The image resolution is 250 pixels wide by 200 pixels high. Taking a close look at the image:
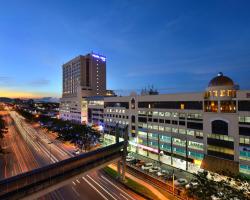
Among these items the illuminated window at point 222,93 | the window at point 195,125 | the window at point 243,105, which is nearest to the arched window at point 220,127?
the window at point 195,125

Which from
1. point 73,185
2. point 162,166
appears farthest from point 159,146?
point 73,185

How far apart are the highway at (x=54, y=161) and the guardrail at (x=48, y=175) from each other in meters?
7.01

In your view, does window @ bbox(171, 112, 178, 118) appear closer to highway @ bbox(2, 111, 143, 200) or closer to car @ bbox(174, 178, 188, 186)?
car @ bbox(174, 178, 188, 186)

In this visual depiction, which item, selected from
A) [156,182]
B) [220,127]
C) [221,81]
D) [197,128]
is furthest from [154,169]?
[221,81]

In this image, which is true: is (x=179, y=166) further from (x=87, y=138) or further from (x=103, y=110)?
(x=103, y=110)

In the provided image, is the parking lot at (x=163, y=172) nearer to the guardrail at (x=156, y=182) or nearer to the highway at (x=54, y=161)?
the guardrail at (x=156, y=182)

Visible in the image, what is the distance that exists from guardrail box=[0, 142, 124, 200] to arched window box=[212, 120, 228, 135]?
29.6 metres

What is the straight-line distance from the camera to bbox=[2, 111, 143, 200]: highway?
1907 inches

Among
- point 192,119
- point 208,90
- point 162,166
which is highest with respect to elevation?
point 208,90

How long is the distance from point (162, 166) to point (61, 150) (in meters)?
42.5

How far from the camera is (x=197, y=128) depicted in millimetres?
66500

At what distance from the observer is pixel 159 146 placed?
78.8m

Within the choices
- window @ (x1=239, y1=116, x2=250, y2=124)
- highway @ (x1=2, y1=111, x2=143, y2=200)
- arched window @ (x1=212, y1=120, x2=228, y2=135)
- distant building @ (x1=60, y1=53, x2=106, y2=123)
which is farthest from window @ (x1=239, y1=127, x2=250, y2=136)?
distant building @ (x1=60, y1=53, x2=106, y2=123)

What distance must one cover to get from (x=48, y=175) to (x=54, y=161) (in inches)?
1545
